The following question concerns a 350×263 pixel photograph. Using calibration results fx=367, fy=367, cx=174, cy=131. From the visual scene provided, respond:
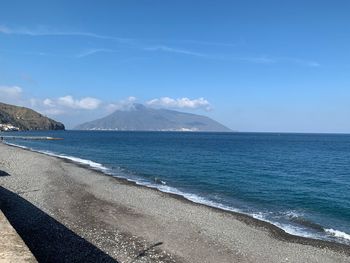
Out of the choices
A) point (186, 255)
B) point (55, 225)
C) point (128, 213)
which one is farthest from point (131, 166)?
point (186, 255)

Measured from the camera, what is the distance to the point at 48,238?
66.8 feet

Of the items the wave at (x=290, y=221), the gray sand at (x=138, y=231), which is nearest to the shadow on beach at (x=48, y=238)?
the gray sand at (x=138, y=231)

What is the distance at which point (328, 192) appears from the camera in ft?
141

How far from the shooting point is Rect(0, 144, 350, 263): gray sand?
761 inches

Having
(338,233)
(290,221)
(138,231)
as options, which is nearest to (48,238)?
(138,231)

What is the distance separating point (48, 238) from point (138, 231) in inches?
218

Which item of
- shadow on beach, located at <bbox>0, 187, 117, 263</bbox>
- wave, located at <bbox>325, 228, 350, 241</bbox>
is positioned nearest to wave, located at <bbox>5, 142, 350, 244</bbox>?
wave, located at <bbox>325, 228, 350, 241</bbox>

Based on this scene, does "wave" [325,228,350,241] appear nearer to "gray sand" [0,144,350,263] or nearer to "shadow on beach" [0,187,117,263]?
"gray sand" [0,144,350,263]

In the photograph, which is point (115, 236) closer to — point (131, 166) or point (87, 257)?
point (87, 257)

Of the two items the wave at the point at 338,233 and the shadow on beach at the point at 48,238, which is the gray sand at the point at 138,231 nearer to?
the shadow on beach at the point at 48,238

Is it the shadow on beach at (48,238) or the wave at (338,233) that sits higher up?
the shadow on beach at (48,238)

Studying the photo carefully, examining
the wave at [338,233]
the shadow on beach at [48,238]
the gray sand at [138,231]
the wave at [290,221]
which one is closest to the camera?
the shadow on beach at [48,238]

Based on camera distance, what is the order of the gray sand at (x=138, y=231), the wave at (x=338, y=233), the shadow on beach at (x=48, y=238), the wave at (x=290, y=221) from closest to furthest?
the shadow on beach at (x=48, y=238) < the gray sand at (x=138, y=231) < the wave at (x=338, y=233) < the wave at (x=290, y=221)

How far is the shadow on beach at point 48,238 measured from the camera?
17969 mm
